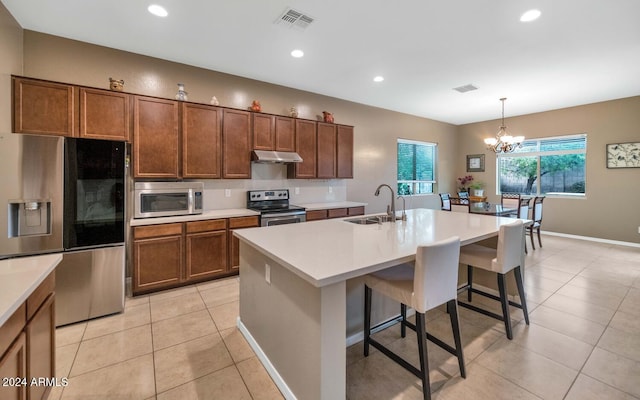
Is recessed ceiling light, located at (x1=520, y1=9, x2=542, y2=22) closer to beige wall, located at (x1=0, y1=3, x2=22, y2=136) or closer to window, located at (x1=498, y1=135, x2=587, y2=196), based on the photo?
window, located at (x1=498, y1=135, x2=587, y2=196)

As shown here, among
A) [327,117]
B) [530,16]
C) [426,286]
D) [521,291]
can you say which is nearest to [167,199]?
[327,117]

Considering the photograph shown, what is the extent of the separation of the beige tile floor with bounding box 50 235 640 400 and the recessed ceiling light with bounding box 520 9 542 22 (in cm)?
291

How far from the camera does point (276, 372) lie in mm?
1845

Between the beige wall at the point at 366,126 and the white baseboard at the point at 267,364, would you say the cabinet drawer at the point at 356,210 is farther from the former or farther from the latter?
the white baseboard at the point at 267,364

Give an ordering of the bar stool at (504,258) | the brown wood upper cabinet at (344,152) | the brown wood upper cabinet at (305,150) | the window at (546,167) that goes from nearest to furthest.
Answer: the bar stool at (504,258) → the brown wood upper cabinet at (305,150) → the brown wood upper cabinet at (344,152) → the window at (546,167)

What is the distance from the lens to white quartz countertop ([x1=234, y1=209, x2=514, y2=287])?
143 cm

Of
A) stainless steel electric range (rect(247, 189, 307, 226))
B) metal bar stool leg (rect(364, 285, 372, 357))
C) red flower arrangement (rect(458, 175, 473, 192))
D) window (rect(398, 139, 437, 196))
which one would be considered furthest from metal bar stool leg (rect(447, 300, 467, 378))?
red flower arrangement (rect(458, 175, 473, 192))

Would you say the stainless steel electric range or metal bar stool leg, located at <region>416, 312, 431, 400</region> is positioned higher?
the stainless steel electric range

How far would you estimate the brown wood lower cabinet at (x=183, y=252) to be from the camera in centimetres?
313

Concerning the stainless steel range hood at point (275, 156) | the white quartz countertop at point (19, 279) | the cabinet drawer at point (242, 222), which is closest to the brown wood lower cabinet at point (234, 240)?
the cabinet drawer at point (242, 222)

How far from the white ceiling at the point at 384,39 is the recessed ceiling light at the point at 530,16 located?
0.05m

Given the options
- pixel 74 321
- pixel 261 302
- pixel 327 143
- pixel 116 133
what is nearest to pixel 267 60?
pixel 327 143

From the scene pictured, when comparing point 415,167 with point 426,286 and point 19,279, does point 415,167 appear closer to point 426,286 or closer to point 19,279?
point 426,286

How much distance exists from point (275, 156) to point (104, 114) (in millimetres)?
2037
